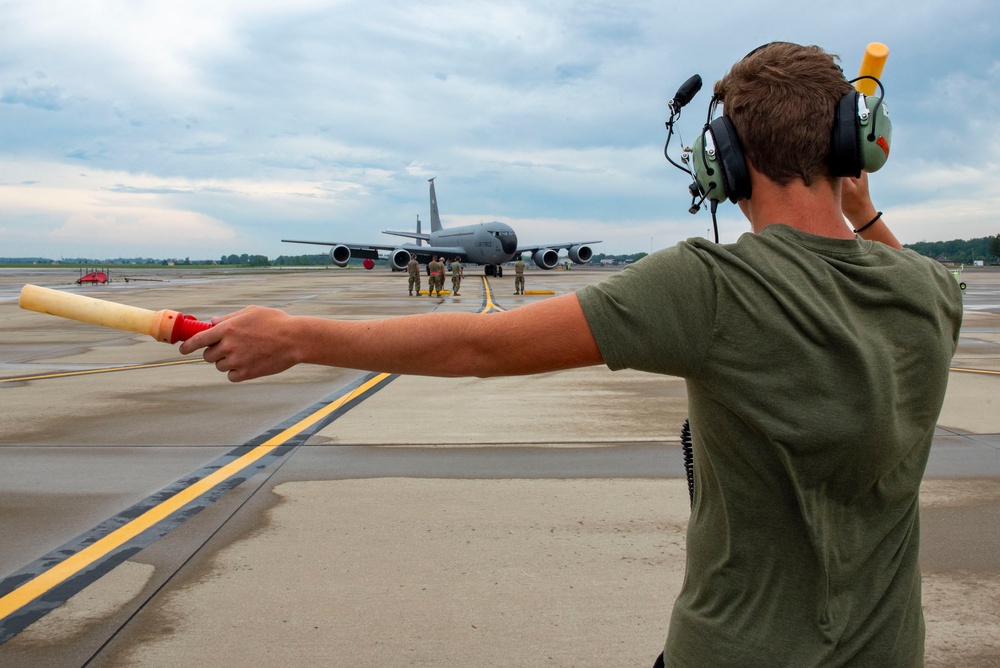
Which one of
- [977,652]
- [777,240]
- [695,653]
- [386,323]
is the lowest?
[977,652]

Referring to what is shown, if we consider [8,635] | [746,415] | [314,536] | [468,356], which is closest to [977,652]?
[746,415]

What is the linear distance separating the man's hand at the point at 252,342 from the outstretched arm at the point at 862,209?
54.5 inches

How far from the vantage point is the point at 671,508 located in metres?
4.71

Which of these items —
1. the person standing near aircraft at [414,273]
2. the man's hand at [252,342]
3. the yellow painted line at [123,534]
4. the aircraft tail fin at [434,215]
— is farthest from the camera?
the aircraft tail fin at [434,215]

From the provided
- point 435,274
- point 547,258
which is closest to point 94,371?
point 435,274

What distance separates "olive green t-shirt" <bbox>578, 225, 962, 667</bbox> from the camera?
52.6 inches

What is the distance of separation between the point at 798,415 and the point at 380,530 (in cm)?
336

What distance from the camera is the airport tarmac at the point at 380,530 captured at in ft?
10.4

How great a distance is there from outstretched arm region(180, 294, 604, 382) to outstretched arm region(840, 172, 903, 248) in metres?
0.94

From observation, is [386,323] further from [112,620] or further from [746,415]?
[112,620]

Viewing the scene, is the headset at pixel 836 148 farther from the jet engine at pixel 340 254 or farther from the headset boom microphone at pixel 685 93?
the jet engine at pixel 340 254

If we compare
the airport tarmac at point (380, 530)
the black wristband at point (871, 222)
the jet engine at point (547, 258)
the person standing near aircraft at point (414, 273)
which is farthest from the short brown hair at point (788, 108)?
the jet engine at point (547, 258)

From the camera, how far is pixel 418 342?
1566 mm

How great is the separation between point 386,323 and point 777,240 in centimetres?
78
